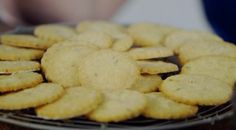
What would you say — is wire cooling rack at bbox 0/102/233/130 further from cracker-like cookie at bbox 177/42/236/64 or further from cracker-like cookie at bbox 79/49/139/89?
cracker-like cookie at bbox 177/42/236/64

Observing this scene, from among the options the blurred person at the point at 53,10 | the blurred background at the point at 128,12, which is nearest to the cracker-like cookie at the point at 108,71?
the blurred background at the point at 128,12

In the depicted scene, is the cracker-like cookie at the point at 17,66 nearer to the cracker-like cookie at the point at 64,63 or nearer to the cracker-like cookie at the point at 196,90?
the cracker-like cookie at the point at 64,63

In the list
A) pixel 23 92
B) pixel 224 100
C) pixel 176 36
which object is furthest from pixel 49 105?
pixel 176 36

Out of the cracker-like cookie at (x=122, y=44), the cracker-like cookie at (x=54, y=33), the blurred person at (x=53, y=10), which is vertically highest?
the blurred person at (x=53, y=10)

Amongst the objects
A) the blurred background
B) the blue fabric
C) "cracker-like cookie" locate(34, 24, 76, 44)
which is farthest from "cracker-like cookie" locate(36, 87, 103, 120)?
the blue fabric

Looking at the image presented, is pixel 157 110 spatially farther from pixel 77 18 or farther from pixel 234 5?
pixel 77 18
